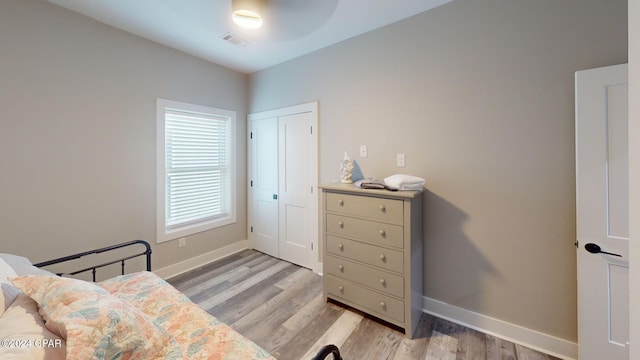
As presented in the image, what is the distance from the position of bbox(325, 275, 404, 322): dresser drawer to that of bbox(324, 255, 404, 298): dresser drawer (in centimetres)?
5

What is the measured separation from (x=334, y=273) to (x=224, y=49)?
2.85 m

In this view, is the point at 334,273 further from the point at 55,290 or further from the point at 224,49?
the point at 224,49

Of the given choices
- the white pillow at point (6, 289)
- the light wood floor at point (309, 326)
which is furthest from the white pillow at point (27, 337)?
the light wood floor at point (309, 326)

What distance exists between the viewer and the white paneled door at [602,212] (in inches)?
55.1

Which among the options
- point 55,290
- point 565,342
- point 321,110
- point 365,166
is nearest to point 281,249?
point 365,166

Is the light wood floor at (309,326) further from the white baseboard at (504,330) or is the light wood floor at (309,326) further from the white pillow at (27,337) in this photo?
the white pillow at (27,337)

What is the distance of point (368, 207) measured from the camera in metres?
2.06

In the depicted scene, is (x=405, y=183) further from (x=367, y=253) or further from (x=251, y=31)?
(x=251, y=31)

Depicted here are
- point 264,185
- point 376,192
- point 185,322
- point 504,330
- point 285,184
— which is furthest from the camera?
point 264,185

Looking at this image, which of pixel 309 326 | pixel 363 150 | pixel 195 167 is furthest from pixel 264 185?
pixel 309 326

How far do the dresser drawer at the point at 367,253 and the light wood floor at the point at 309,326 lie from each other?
0.53 m

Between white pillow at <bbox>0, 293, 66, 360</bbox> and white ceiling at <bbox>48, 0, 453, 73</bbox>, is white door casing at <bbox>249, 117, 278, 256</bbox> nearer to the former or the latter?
white ceiling at <bbox>48, 0, 453, 73</bbox>

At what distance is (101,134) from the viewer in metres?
→ 2.36

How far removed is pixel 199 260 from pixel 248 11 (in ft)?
9.61
